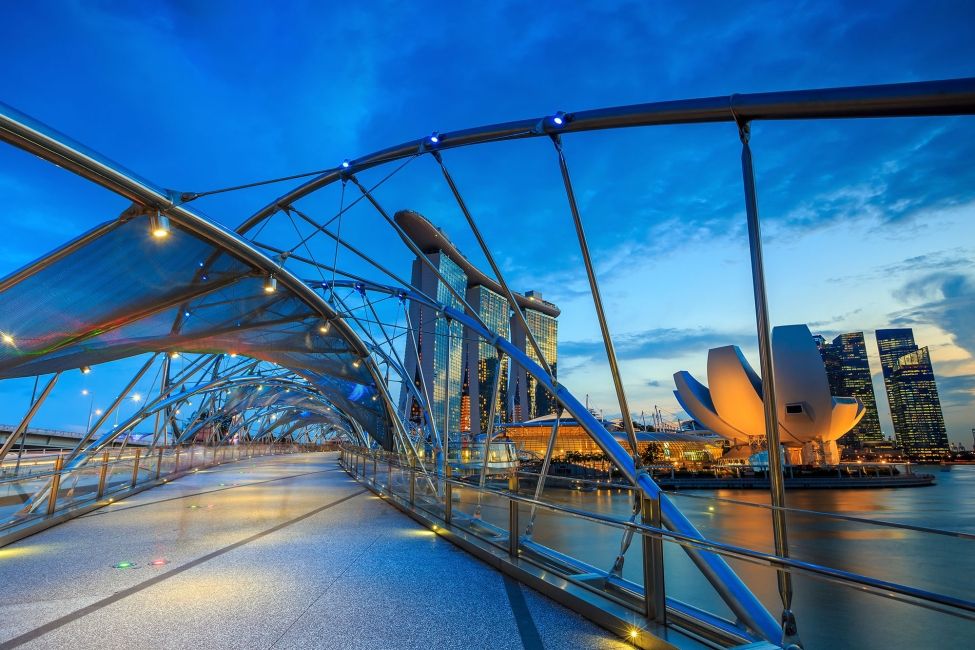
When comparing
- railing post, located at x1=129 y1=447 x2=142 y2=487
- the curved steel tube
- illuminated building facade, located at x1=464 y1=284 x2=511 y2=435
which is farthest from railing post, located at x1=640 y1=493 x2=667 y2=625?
illuminated building facade, located at x1=464 y1=284 x2=511 y2=435

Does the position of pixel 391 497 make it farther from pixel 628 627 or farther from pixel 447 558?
pixel 628 627

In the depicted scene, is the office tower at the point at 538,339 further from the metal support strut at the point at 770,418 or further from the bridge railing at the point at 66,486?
the metal support strut at the point at 770,418

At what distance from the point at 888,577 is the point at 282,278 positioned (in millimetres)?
17924

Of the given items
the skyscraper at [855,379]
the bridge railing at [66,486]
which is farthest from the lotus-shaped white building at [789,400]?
the skyscraper at [855,379]

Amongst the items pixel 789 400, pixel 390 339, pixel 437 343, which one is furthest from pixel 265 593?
pixel 437 343

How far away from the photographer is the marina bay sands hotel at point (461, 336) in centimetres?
10000

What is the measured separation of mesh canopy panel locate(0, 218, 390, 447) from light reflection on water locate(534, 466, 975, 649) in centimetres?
895

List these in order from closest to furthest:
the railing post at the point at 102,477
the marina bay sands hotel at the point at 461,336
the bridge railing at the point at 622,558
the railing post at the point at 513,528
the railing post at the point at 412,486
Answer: the bridge railing at the point at 622,558, the railing post at the point at 513,528, the railing post at the point at 412,486, the railing post at the point at 102,477, the marina bay sands hotel at the point at 461,336

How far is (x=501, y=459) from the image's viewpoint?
37.9 meters

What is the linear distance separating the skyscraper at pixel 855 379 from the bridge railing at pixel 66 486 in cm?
20264

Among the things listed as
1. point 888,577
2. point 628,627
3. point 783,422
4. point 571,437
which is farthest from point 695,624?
point 571,437

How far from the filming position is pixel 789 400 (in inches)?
2008

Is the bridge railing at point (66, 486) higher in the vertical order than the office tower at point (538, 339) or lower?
lower

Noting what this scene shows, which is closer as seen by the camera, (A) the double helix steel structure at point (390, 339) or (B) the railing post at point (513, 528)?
(A) the double helix steel structure at point (390, 339)
